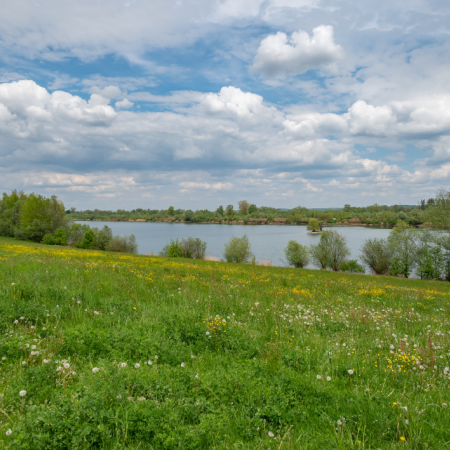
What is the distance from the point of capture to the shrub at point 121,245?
6353cm

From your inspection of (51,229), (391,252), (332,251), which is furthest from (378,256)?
(51,229)

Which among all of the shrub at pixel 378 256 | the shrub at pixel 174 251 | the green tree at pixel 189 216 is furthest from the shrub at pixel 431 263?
the green tree at pixel 189 216

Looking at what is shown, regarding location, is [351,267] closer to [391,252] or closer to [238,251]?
[391,252]

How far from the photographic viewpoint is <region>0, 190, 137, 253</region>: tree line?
2576 inches

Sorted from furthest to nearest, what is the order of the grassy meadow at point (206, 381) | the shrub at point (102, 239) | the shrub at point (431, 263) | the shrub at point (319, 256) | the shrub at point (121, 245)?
the shrub at point (102, 239)
the shrub at point (121, 245)
the shrub at point (319, 256)
the shrub at point (431, 263)
the grassy meadow at point (206, 381)

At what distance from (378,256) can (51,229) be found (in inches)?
3069

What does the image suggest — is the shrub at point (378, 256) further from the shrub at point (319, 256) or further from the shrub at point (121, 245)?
the shrub at point (121, 245)

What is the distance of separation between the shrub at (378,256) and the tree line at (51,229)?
51744mm

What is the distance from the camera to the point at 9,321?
5.34 m

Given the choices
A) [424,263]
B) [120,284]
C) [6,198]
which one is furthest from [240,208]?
[120,284]

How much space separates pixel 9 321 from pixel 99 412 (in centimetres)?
383

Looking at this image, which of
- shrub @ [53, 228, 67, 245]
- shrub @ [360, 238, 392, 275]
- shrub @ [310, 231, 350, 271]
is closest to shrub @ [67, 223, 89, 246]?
shrub @ [53, 228, 67, 245]

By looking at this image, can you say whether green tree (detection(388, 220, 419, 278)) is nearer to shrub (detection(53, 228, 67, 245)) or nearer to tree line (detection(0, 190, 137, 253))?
tree line (detection(0, 190, 137, 253))

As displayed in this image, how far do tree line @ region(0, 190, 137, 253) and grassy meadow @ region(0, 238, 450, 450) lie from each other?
6195 centimetres
